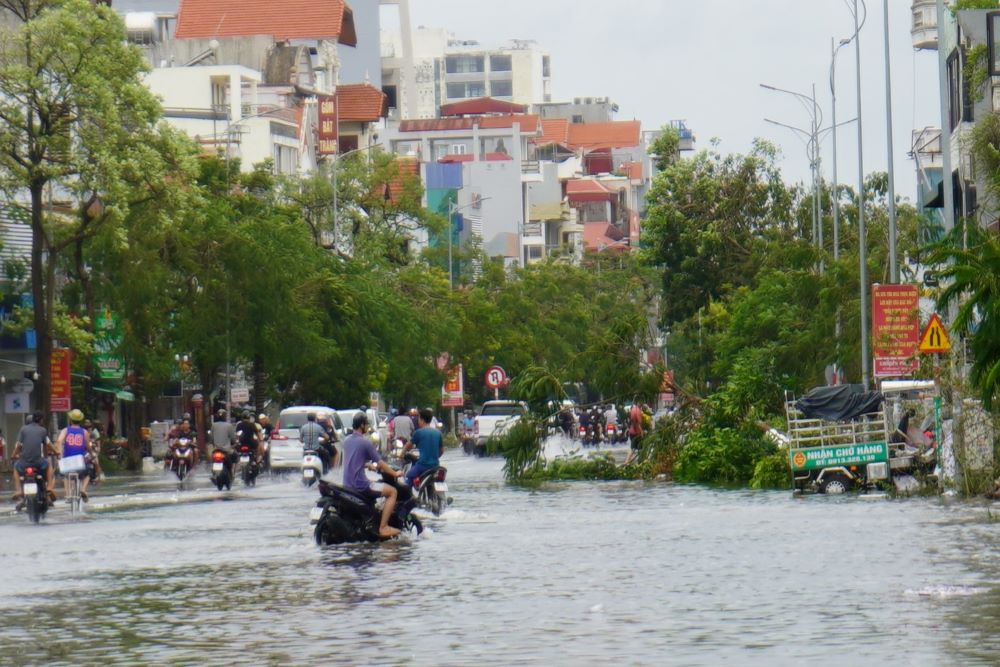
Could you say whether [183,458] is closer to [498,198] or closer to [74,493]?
[74,493]

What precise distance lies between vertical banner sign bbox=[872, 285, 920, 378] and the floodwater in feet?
25.8

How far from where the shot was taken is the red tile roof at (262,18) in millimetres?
119500

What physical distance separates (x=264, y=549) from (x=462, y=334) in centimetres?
6666

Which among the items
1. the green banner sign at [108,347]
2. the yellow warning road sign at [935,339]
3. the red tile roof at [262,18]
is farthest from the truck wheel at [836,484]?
the red tile roof at [262,18]

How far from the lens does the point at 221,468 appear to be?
41.5 m

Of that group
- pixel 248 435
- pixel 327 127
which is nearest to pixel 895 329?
pixel 248 435

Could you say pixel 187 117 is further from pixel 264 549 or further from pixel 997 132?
pixel 264 549

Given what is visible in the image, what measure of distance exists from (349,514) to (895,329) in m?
16.6

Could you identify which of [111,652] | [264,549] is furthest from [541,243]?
[111,652]

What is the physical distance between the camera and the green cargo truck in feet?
115

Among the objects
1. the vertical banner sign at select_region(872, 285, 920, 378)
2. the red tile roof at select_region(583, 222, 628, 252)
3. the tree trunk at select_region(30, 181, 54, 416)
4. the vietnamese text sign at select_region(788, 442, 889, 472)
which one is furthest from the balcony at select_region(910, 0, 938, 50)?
the red tile roof at select_region(583, 222, 628, 252)

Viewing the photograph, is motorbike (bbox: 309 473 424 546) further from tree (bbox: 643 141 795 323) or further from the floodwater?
tree (bbox: 643 141 795 323)

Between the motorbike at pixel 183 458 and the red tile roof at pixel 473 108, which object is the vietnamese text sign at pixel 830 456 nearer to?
the motorbike at pixel 183 458

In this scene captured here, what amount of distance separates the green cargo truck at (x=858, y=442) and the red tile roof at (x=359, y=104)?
90.9m
